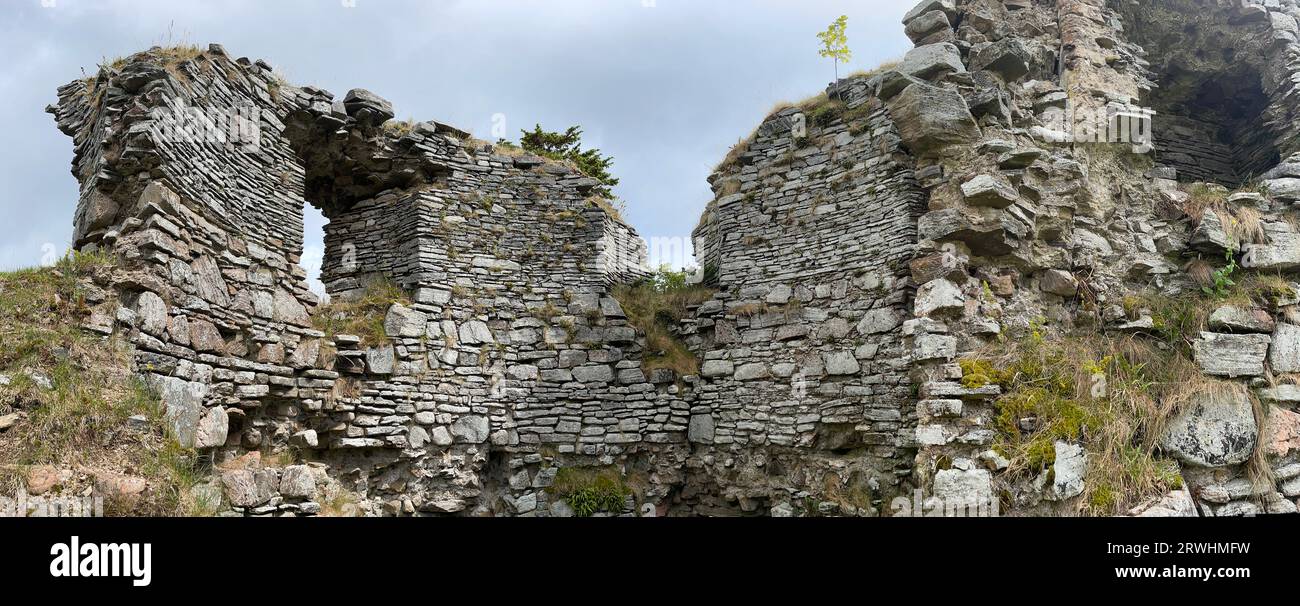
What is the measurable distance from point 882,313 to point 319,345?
6764 mm

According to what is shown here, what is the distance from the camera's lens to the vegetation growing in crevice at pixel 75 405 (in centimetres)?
578

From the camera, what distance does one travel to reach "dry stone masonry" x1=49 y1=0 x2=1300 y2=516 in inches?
304

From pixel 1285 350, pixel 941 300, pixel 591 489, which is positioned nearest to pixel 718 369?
pixel 591 489

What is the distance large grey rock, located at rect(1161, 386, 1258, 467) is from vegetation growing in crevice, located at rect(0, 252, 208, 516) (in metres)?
8.52

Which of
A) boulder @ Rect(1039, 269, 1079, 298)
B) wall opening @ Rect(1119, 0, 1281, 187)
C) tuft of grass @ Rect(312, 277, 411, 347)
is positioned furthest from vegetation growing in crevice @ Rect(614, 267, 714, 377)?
wall opening @ Rect(1119, 0, 1281, 187)

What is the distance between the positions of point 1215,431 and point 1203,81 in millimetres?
7080

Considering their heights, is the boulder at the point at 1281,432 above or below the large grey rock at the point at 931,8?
below

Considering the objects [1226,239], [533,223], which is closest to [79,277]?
[533,223]

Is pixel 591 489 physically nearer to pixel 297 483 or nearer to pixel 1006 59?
pixel 297 483

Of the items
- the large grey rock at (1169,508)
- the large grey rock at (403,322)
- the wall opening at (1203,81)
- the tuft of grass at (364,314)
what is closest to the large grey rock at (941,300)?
the large grey rock at (1169,508)

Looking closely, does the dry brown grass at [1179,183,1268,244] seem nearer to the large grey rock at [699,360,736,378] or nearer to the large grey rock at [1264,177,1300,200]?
the large grey rock at [1264,177,1300,200]

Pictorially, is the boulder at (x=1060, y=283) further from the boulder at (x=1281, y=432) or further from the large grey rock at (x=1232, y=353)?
the boulder at (x=1281, y=432)

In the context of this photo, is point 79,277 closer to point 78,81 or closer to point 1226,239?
point 78,81

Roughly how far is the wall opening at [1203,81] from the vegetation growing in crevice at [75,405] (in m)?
12.7
